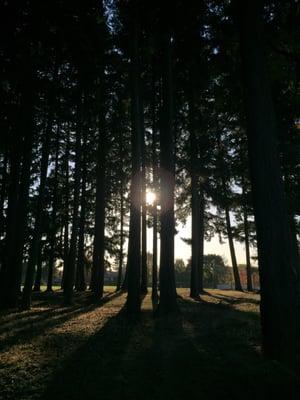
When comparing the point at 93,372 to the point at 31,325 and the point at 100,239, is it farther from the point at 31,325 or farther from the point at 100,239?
the point at 100,239

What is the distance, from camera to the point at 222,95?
11.6 meters

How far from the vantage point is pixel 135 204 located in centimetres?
1186

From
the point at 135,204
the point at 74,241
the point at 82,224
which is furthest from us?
the point at 82,224

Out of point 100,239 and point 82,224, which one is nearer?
point 100,239

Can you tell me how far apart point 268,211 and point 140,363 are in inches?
152

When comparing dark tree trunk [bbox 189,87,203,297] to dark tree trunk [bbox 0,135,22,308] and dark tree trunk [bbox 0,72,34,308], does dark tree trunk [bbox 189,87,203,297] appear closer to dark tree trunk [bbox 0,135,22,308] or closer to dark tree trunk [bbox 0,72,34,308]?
dark tree trunk [bbox 0,72,34,308]

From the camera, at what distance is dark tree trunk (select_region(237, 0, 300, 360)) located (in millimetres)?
5734

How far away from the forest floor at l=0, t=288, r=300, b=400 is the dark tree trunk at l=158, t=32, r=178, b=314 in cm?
194

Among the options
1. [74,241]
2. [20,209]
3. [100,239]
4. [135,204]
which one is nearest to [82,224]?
[100,239]

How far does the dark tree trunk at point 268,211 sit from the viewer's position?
226 inches

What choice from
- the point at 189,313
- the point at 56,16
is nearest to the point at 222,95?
the point at 56,16

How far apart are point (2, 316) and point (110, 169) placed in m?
13.6

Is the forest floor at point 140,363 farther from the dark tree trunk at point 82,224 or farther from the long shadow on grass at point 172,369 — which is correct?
Answer: the dark tree trunk at point 82,224

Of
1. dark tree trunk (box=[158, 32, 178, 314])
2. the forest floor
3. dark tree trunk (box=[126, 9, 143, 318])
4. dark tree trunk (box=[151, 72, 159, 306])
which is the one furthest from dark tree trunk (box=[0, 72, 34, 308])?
dark tree trunk (box=[151, 72, 159, 306])
